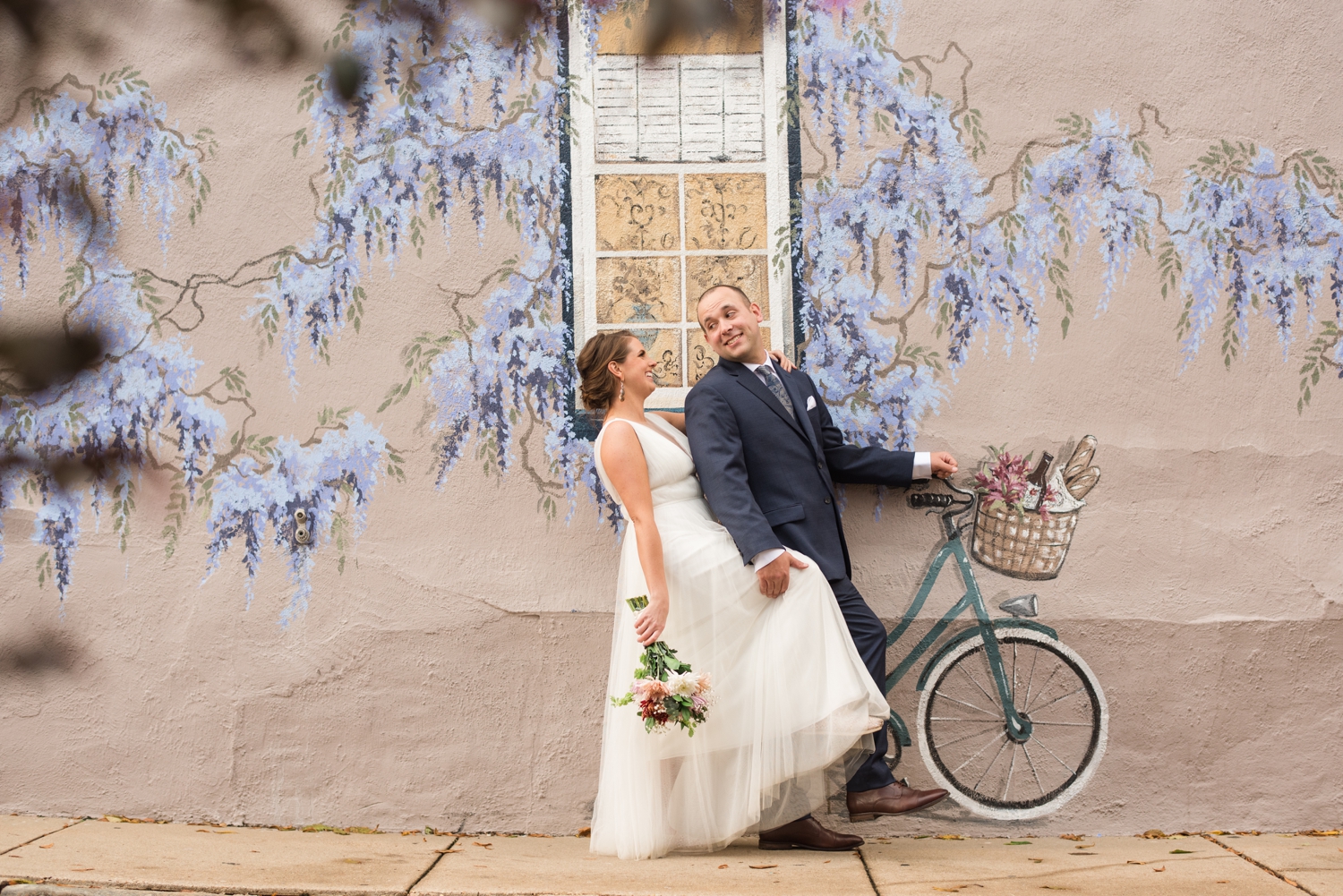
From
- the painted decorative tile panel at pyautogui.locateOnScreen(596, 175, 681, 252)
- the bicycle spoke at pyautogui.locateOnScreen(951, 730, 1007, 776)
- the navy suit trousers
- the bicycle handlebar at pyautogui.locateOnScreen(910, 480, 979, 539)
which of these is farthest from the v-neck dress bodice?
the bicycle spoke at pyautogui.locateOnScreen(951, 730, 1007, 776)

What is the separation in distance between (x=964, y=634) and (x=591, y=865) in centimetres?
179

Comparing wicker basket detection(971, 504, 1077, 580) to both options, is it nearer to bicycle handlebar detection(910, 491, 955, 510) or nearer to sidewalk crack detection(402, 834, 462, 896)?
bicycle handlebar detection(910, 491, 955, 510)

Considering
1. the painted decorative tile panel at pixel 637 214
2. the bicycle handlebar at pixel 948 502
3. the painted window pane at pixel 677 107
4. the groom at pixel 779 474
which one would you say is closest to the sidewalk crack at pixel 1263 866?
the groom at pixel 779 474

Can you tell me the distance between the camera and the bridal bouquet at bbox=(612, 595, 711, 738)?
3.39 m

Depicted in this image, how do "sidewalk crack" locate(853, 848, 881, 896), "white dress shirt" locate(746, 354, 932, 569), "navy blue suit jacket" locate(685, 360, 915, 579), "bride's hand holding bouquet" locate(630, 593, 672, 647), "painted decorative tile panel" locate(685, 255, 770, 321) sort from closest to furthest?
"sidewalk crack" locate(853, 848, 881, 896) < "bride's hand holding bouquet" locate(630, 593, 672, 647) < "white dress shirt" locate(746, 354, 932, 569) < "navy blue suit jacket" locate(685, 360, 915, 579) < "painted decorative tile panel" locate(685, 255, 770, 321)

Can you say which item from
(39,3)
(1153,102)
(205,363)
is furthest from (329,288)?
(1153,102)

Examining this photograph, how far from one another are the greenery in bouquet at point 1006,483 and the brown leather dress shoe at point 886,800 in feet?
4.03

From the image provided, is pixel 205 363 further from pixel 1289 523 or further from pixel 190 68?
pixel 1289 523

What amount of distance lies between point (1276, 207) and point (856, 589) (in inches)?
96.8

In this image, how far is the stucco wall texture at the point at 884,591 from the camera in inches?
165

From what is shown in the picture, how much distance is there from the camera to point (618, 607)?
12.7 feet

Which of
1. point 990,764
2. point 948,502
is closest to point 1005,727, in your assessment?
point 990,764

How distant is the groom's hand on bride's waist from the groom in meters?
0.01

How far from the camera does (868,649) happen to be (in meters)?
3.82
